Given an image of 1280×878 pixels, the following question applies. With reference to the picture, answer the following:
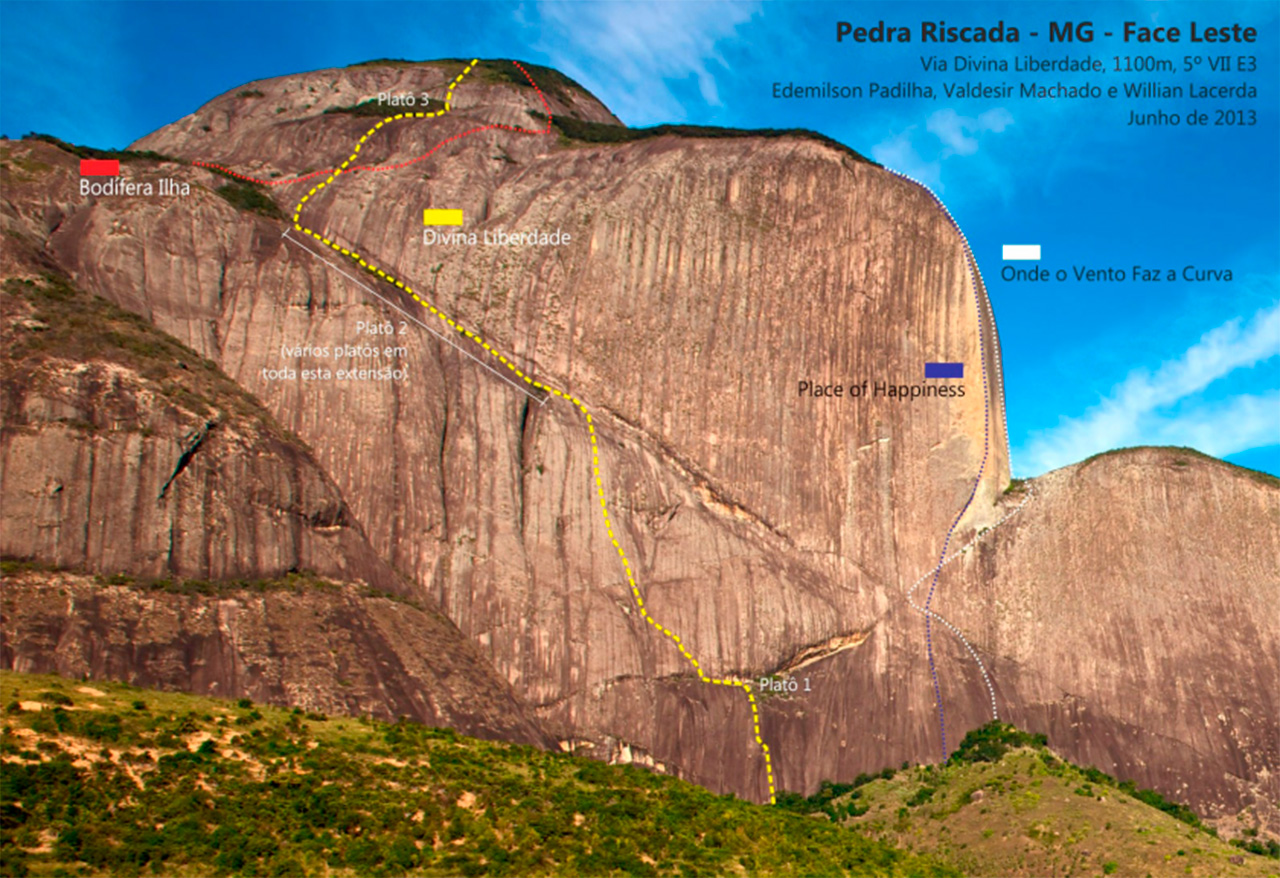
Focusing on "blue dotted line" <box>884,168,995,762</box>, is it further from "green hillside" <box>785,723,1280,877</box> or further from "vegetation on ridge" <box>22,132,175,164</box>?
"vegetation on ridge" <box>22,132,175,164</box>

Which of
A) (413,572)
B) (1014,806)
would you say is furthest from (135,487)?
(1014,806)

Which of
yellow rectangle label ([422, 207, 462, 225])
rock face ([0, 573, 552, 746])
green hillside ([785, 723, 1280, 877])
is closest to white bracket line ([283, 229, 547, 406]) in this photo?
yellow rectangle label ([422, 207, 462, 225])

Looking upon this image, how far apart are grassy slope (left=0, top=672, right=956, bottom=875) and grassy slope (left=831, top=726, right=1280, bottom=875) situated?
13.1ft

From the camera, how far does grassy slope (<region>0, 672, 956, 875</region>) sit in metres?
24.9

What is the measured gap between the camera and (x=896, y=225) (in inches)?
2234

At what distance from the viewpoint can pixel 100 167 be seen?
54.3 metres

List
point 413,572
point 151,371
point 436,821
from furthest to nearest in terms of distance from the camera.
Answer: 1. point 413,572
2. point 151,371
3. point 436,821

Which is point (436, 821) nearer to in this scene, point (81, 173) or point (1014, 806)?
point (1014, 806)

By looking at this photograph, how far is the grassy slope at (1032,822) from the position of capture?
36.2 m

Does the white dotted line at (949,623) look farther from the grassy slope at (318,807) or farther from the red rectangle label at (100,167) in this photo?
the red rectangle label at (100,167)

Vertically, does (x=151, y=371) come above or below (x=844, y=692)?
above

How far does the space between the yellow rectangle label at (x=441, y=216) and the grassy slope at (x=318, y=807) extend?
→ 27.2 meters

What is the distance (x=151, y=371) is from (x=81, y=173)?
1476cm

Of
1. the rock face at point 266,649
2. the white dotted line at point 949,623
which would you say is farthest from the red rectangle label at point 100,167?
the white dotted line at point 949,623
